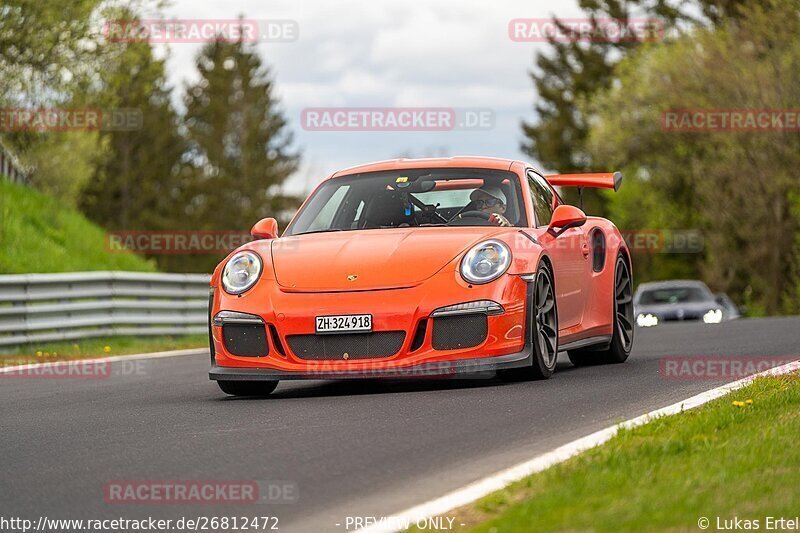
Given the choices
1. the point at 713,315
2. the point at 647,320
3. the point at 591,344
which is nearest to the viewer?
the point at 591,344

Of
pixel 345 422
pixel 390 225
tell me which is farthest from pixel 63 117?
pixel 345 422

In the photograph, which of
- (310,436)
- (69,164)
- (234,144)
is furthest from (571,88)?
(310,436)

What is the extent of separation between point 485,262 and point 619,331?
276 cm

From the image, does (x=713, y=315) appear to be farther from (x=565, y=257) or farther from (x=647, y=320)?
(x=565, y=257)

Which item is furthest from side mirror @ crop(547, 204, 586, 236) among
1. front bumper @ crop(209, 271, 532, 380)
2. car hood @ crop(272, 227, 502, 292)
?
front bumper @ crop(209, 271, 532, 380)

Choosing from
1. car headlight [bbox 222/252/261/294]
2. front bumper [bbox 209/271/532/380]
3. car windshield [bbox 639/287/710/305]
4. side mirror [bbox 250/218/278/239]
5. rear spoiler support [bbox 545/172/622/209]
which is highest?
rear spoiler support [bbox 545/172/622/209]

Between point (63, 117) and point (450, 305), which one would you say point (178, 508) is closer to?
point (450, 305)

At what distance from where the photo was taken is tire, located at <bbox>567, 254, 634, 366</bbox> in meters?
11.0

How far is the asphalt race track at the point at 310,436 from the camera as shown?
5.30 meters

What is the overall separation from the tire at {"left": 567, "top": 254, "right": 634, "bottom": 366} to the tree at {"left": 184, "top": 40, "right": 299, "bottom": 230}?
57.2 m

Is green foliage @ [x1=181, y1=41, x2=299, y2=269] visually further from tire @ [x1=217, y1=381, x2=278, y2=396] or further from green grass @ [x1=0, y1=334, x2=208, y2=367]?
tire @ [x1=217, y1=381, x2=278, y2=396]

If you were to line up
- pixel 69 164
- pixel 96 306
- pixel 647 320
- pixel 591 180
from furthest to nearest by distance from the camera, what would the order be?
1. pixel 69 164
2. pixel 647 320
3. pixel 96 306
4. pixel 591 180

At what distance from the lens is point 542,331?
29.5 ft

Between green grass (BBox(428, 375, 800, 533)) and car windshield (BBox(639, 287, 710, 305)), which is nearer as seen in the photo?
green grass (BBox(428, 375, 800, 533))
